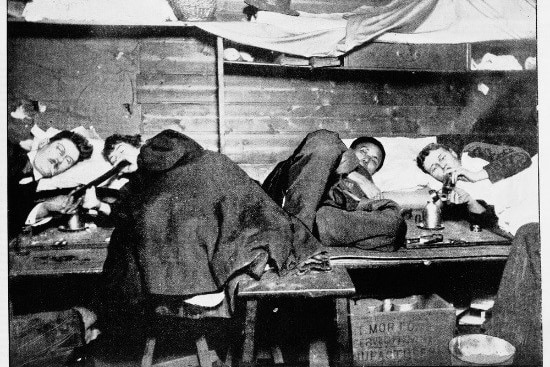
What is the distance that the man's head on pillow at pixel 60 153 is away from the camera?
288 centimetres

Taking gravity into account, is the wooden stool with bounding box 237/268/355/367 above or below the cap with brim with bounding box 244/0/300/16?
below

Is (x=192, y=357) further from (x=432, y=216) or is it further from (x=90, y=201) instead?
(x=432, y=216)

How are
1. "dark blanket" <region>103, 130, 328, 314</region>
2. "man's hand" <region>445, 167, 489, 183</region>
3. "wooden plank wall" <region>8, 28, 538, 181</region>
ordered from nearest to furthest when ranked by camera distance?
"dark blanket" <region>103, 130, 328, 314</region> → "man's hand" <region>445, 167, 489, 183</region> → "wooden plank wall" <region>8, 28, 538, 181</region>

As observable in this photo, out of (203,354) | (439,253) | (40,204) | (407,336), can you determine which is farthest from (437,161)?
(40,204)

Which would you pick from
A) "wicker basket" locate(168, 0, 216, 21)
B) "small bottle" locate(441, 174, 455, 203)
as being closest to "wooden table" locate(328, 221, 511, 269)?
"small bottle" locate(441, 174, 455, 203)

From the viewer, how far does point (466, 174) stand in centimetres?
312

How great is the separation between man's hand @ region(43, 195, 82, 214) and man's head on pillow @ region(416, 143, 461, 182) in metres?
2.43

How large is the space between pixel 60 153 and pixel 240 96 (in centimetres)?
133

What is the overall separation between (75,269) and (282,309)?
134 cm

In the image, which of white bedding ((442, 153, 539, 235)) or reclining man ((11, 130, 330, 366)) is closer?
reclining man ((11, 130, 330, 366))

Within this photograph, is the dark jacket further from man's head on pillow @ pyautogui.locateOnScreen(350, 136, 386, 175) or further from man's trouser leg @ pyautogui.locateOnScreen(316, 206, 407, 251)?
man's head on pillow @ pyautogui.locateOnScreen(350, 136, 386, 175)

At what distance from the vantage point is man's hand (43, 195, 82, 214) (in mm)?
2740

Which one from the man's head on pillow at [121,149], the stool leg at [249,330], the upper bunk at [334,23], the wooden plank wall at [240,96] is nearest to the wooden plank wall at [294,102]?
the wooden plank wall at [240,96]

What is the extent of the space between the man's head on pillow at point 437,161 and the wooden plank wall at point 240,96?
35cm
